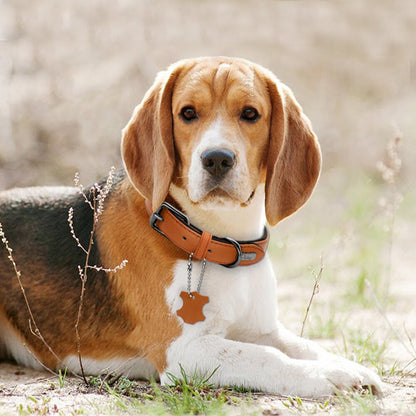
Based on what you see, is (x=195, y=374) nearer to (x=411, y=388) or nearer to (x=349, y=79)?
(x=411, y=388)

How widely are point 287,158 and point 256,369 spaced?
1.08 metres

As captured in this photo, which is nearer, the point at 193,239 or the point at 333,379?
the point at 333,379

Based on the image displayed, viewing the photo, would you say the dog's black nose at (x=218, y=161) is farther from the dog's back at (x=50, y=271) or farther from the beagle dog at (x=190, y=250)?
the dog's back at (x=50, y=271)

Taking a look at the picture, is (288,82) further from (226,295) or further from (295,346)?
(226,295)

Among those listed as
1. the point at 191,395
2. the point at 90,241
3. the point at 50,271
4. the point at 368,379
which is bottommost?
the point at 191,395

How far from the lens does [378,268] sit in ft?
20.0

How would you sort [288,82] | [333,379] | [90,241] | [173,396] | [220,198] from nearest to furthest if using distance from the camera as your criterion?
[173,396]
[333,379]
[220,198]
[90,241]
[288,82]

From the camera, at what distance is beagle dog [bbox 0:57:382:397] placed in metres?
3.33

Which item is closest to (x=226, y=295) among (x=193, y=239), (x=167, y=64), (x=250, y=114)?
(x=193, y=239)

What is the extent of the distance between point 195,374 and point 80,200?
4.02 feet

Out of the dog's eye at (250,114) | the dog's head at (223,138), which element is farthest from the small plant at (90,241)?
the dog's eye at (250,114)

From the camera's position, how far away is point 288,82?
12477 mm

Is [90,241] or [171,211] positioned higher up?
[171,211]

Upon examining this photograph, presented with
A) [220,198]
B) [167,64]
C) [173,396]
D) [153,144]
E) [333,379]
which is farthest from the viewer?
[167,64]
